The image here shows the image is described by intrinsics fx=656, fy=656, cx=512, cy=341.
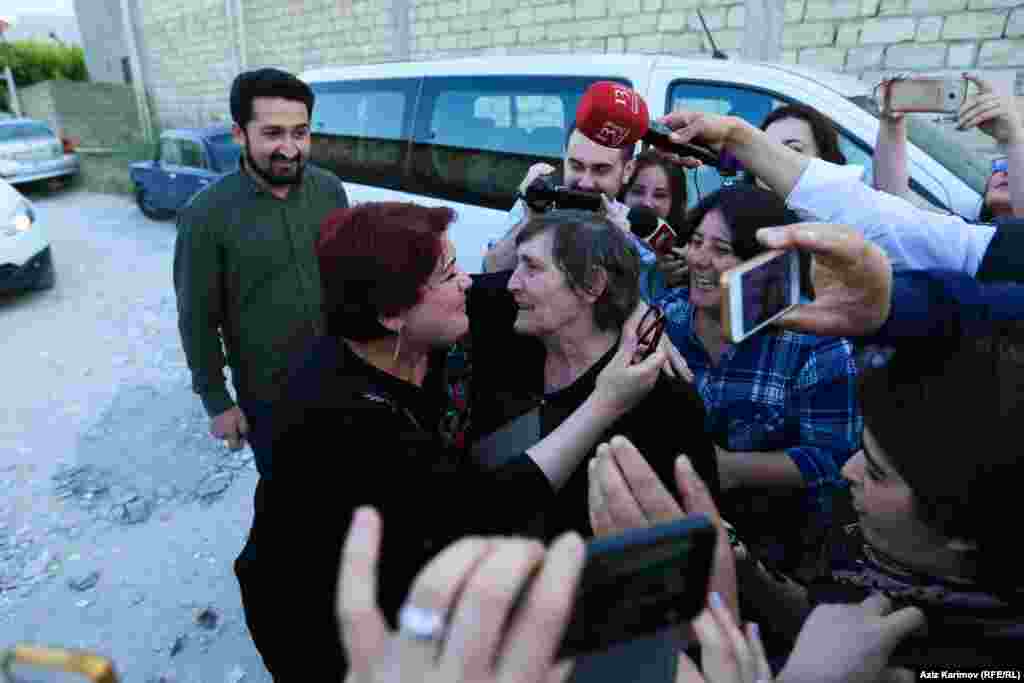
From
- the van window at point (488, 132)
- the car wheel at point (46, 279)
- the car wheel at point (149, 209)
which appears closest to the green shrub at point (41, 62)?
the car wheel at point (149, 209)

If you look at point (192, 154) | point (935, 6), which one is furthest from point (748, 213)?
point (192, 154)

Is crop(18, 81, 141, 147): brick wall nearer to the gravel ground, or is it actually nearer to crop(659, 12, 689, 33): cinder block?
the gravel ground

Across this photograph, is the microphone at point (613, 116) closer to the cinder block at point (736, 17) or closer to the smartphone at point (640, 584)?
the smartphone at point (640, 584)

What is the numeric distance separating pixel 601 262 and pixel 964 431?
3.67 feet

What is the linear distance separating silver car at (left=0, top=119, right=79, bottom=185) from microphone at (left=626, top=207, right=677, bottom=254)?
530 inches

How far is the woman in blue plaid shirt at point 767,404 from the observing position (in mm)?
1812

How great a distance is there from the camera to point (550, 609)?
49 cm

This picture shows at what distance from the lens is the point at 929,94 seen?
198 cm

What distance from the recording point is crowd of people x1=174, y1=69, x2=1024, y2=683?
74 centimetres

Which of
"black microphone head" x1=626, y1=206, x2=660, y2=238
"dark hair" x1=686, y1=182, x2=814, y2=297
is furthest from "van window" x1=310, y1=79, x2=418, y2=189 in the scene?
"dark hair" x1=686, y1=182, x2=814, y2=297

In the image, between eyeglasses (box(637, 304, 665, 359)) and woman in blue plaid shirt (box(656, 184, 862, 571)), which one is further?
woman in blue plaid shirt (box(656, 184, 862, 571))

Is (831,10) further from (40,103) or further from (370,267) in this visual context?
(40,103)

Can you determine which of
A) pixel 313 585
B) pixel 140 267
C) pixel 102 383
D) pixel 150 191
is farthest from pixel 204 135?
pixel 313 585

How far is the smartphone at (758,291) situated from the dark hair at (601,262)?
94 centimetres
